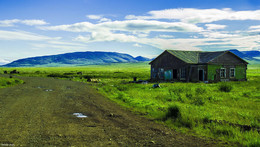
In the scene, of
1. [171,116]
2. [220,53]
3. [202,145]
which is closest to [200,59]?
[220,53]

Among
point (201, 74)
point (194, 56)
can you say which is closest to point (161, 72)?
point (194, 56)

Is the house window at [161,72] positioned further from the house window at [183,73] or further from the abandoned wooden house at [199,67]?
the house window at [183,73]

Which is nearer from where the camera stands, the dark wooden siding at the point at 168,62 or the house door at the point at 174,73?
the dark wooden siding at the point at 168,62

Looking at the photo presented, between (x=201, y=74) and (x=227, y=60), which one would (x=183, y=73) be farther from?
(x=227, y=60)

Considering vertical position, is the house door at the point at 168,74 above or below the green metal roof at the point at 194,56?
below

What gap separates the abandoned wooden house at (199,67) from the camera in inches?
1401

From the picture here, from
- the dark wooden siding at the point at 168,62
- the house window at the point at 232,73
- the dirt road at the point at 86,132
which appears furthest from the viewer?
the house window at the point at 232,73

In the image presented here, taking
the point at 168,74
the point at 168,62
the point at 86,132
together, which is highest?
the point at 168,62

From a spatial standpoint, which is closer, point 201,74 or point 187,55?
point 201,74

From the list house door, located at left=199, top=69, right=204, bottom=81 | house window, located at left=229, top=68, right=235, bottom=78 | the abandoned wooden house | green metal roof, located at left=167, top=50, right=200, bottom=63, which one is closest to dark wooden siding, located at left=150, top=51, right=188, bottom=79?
the abandoned wooden house

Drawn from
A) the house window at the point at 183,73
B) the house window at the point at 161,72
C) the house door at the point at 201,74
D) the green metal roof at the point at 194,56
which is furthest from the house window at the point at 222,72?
the house window at the point at 161,72

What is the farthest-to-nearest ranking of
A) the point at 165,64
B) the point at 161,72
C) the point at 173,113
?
the point at 161,72
the point at 165,64
the point at 173,113

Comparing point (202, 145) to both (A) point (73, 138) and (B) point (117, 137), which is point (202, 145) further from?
(A) point (73, 138)

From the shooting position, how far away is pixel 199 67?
3556 cm
